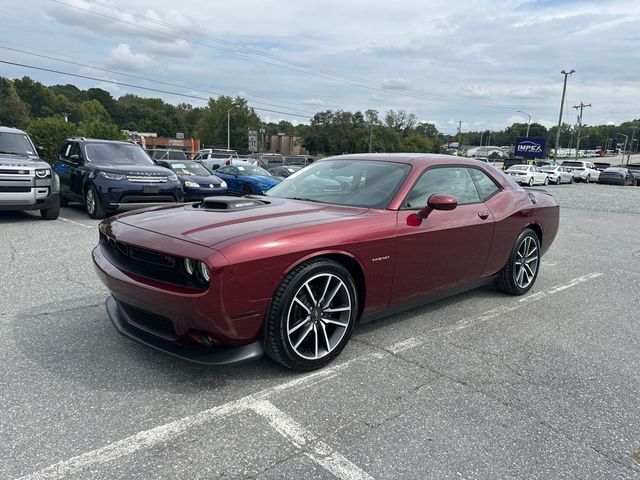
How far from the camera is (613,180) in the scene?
36.3 metres

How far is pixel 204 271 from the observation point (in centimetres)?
268

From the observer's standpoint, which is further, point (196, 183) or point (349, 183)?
point (196, 183)

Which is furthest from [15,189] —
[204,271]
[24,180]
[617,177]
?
[617,177]

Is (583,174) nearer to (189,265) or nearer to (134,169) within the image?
(134,169)

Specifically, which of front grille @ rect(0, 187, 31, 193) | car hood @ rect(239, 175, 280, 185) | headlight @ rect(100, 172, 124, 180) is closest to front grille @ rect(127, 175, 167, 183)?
headlight @ rect(100, 172, 124, 180)

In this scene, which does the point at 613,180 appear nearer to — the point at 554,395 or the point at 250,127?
the point at 554,395

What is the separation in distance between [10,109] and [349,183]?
3733 inches

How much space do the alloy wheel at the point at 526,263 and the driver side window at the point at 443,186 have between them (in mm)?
998

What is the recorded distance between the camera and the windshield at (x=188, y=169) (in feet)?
42.9

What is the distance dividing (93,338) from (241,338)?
148 centimetres

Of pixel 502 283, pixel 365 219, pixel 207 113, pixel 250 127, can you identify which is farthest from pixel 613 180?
pixel 207 113

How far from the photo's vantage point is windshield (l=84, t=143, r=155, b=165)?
9945 mm

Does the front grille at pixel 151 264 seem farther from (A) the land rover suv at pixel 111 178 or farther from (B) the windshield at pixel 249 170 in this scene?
(B) the windshield at pixel 249 170

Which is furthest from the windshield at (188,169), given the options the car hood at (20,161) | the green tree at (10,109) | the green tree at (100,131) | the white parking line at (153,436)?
the green tree at (10,109)
